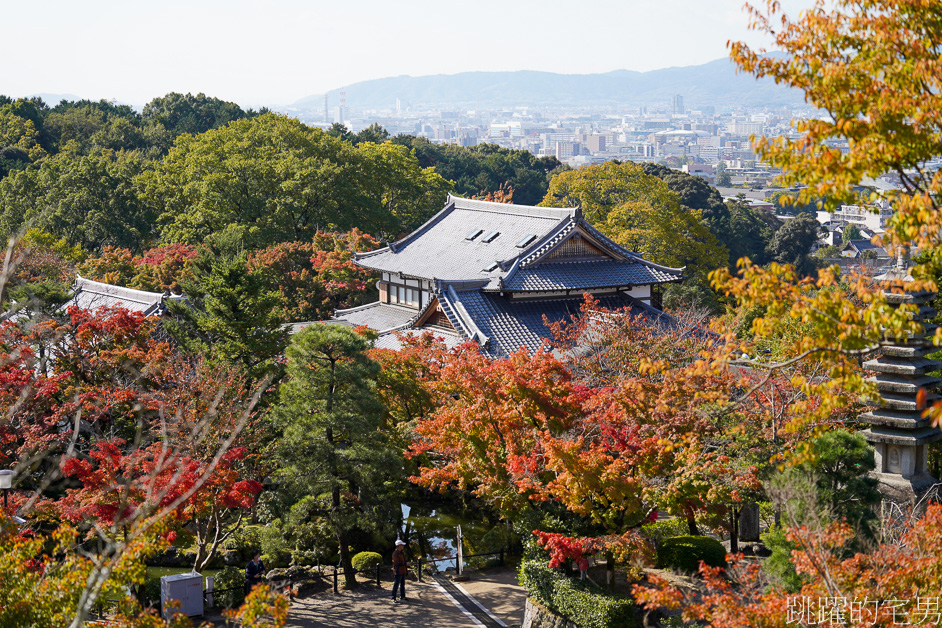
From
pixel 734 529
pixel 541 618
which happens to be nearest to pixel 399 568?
pixel 541 618

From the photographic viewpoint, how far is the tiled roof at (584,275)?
22.6 metres

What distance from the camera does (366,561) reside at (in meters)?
15.6

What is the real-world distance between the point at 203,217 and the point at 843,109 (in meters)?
31.3

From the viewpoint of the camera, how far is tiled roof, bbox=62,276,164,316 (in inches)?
889

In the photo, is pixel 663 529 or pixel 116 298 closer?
pixel 663 529

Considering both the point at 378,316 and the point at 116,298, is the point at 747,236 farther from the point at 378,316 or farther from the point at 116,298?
the point at 116,298

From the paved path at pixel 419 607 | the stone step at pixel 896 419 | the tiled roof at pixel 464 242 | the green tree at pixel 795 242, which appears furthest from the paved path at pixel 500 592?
the green tree at pixel 795 242

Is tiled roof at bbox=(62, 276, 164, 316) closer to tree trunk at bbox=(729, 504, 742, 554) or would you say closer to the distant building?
the distant building

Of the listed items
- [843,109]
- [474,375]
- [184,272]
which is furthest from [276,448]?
[184,272]

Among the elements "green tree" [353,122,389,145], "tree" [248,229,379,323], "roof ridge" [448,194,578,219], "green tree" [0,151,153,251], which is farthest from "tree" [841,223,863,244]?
"green tree" [0,151,153,251]

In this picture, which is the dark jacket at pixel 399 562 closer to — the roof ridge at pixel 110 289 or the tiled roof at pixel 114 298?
the tiled roof at pixel 114 298

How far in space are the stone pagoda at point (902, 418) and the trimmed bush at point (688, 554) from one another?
108 inches

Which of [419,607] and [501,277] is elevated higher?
[501,277]

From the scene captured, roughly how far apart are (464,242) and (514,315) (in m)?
4.56
